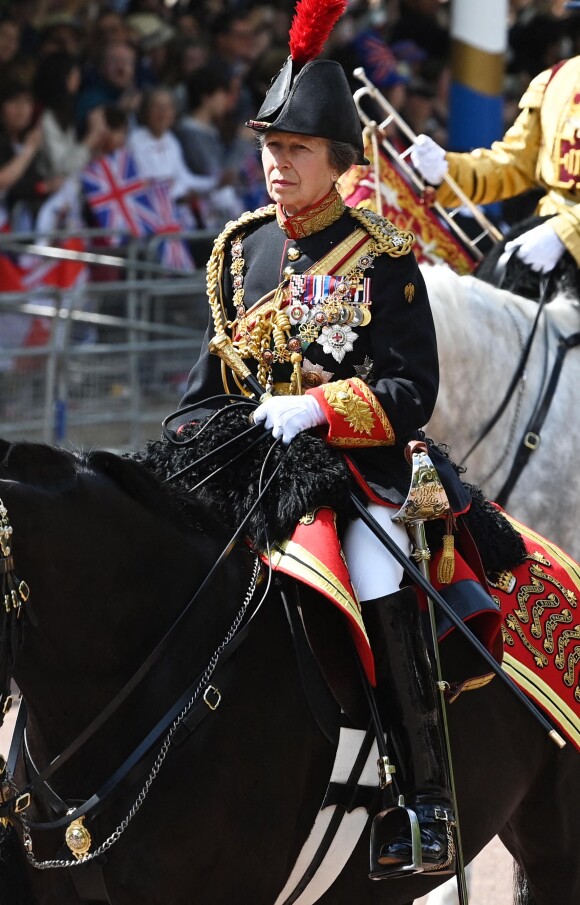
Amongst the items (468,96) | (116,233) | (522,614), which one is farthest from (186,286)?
(522,614)

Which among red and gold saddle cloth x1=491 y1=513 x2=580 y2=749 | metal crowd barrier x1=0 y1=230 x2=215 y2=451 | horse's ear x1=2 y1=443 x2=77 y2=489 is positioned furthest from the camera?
metal crowd barrier x1=0 y1=230 x2=215 y2=451

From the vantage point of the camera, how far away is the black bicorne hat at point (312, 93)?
3262 mm

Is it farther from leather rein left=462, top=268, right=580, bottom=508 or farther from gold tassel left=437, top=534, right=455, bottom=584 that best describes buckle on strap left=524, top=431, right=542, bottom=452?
gold tassel left=437, top=534, right=455, bottom=584

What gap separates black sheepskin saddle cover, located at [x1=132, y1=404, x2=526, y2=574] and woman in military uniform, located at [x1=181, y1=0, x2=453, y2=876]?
4 cm

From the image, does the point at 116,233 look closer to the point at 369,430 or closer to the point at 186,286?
the point at 186,286

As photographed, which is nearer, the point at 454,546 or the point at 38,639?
the point at 38,639

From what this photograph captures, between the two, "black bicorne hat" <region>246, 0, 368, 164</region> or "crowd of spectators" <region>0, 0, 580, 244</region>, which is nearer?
"black bicorne hat" <region>246, 0, 368, 164</region>

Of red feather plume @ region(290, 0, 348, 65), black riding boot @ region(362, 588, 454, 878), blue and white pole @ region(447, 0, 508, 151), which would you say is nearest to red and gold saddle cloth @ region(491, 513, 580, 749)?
black riding boot @ region(362, 588, 454, 878)

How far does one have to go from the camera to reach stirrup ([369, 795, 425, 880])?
320cm

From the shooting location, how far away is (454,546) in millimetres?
3521

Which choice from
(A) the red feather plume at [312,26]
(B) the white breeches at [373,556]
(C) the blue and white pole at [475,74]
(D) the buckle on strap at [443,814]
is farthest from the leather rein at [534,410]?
(C) the blue and white pole at [475,74]

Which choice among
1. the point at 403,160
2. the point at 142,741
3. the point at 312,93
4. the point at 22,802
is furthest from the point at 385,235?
the point at 403,160

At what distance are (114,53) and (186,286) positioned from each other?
1.79m

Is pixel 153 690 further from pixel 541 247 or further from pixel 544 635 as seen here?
pixel 541 247
